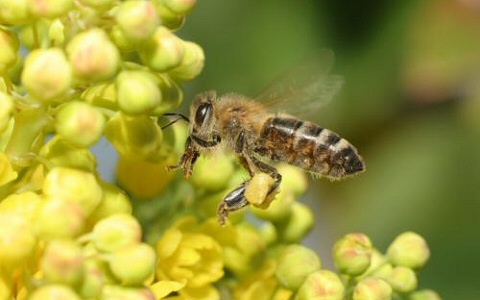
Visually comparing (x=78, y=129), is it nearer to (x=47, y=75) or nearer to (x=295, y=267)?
(x=47, y=75)

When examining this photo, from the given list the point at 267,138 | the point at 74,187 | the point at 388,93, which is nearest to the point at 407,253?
the point at 267,138

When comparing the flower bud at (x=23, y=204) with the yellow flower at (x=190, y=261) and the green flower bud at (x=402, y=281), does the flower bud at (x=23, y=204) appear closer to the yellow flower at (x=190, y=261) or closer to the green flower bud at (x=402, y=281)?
the yellow flower at (x=190, y=261)

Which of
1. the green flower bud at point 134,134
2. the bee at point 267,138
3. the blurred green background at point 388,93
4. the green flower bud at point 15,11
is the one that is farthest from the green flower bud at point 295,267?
the blurred green background at point 388,93

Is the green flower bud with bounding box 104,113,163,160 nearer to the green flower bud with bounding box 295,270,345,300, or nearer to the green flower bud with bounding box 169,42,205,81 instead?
the green flower bud with bounding box 169,42,205,81

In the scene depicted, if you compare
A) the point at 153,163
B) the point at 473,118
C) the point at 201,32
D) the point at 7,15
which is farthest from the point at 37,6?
the point at 473,118

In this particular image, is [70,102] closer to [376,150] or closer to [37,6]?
[37,6]

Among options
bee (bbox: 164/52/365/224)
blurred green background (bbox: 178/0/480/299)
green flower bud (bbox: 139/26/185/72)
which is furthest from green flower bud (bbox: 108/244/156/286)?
blurred green background (bbox: 178/0/480/299)
